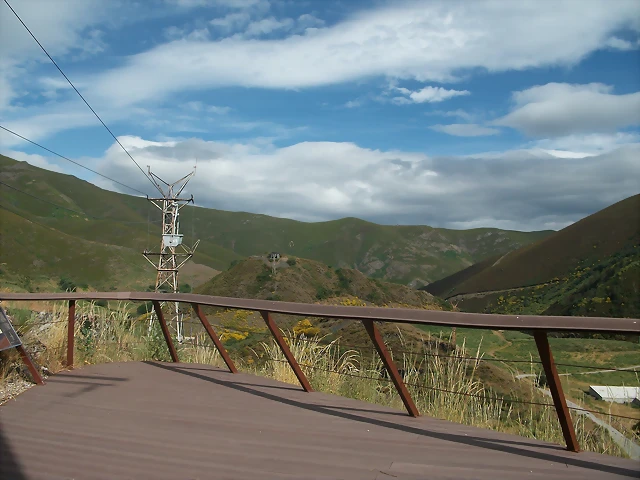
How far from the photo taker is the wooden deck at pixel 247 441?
11.0 feet

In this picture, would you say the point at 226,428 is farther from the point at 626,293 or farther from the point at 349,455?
the point at 626,293

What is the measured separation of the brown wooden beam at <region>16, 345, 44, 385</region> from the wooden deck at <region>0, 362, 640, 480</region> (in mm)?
176

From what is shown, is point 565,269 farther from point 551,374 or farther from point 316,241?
point 316,241

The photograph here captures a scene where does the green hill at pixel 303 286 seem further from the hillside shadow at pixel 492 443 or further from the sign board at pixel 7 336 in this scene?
the hillside shadow at pixel 492 443

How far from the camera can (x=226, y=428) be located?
434cm

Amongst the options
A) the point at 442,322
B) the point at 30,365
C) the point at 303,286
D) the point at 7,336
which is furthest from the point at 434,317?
the point at 303,286

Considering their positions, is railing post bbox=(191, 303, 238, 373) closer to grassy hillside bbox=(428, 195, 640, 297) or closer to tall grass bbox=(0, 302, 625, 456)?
tall grass bbox=(0, 302, 625, 456)

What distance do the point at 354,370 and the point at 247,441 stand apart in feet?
8.78

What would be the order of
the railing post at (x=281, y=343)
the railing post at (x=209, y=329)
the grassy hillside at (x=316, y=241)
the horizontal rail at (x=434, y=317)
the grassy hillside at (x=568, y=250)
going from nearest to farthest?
the horizontal rail at (x=434, y=317) → the railing post at (x=281, y=343) → the railing post at (x=209, y=329) → the grassy hillside at (x=568, y=250) → the grassy hillside at (x=316, y=241)

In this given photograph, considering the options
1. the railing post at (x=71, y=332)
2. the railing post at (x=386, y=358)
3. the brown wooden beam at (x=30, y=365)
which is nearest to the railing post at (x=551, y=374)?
the railing post at (x=386, y=358)

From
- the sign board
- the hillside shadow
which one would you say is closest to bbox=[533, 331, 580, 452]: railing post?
the hillside shadow

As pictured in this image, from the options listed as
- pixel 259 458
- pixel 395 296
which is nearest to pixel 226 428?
pixel 259 458

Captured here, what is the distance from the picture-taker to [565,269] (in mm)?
50781

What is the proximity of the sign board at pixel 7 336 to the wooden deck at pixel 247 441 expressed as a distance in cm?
49
